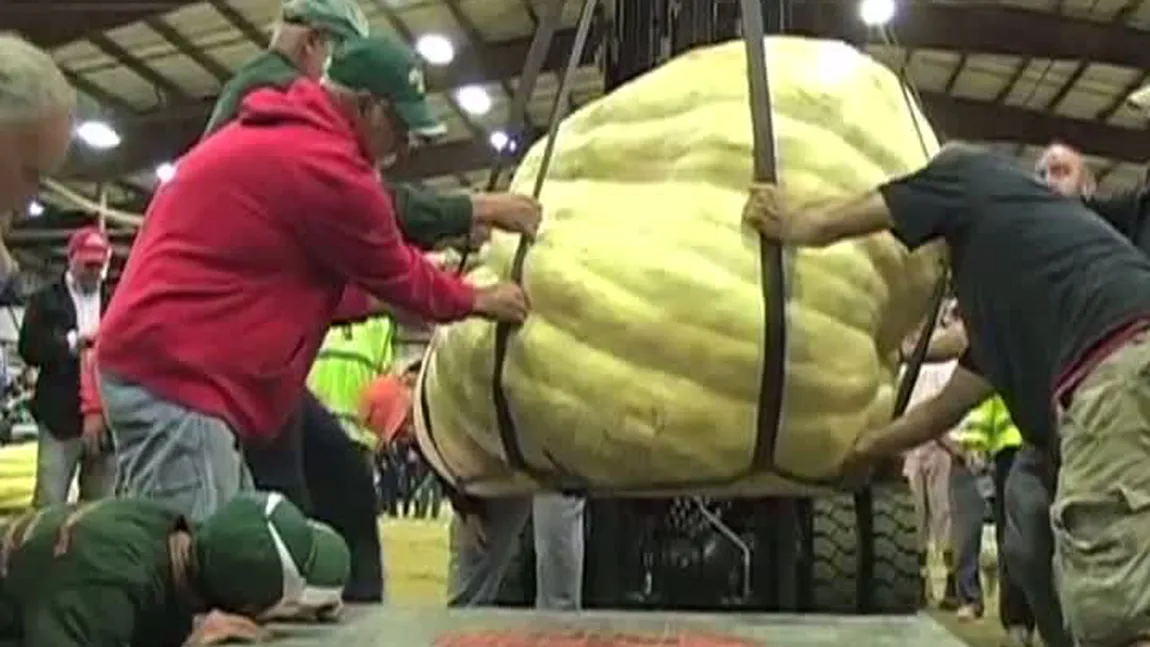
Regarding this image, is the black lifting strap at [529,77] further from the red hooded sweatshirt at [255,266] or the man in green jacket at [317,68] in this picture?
the red hooded sweatshirt at [255,266]

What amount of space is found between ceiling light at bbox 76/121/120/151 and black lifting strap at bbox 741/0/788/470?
1499cm

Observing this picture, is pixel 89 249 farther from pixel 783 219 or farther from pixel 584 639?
pixel 783 219

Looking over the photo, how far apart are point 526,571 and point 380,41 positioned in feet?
7.26

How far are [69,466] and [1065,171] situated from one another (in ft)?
12.7

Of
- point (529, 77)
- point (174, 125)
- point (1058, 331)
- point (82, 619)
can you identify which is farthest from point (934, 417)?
point (174, 125)

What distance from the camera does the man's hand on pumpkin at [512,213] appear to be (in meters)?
3.08

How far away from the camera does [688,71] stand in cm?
316

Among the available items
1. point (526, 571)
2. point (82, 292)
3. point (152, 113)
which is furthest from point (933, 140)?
point (152, 113)

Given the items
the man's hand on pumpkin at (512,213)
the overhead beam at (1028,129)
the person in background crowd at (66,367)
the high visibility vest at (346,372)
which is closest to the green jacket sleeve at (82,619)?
the man's hand on pumpkin at (512,213)

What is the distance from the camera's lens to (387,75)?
313 centimetres

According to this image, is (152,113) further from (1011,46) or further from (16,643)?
(16,643)

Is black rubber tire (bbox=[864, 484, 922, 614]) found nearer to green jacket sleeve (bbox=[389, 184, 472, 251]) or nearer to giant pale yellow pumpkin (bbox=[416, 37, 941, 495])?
giant pale yellow pumpkin (bbox=[416, 37, 941, 495])

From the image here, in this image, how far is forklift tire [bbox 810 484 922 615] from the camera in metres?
4.35

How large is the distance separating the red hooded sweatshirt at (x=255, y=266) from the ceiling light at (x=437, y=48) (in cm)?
1320
